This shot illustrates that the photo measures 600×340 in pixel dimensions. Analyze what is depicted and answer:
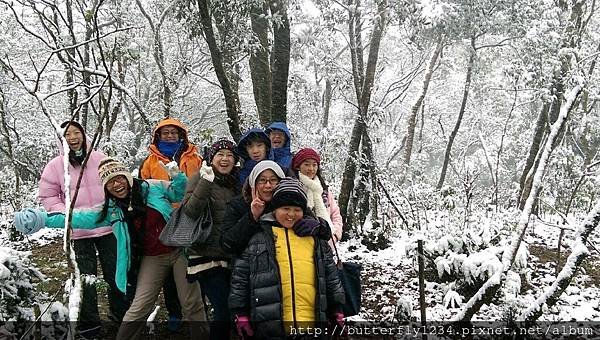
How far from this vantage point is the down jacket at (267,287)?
2490mm

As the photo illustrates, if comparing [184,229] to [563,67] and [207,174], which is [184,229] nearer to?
[207,174]

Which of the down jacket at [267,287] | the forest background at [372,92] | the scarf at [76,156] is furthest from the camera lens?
the forest background at [372,92]

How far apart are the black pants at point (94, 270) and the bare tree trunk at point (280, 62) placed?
2.22m

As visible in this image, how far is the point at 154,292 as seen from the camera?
318 cm

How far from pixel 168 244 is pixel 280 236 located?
0.82 meters

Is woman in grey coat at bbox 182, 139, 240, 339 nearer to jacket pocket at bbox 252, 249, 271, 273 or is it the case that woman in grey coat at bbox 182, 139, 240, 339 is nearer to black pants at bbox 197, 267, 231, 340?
black pants at bbox 197, 267, 231, 340

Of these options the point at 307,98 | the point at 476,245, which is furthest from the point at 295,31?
the point at 476,245

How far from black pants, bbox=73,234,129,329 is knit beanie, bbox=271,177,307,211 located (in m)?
1.68

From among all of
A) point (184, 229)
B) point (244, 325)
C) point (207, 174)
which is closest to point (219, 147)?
point (207, 174)

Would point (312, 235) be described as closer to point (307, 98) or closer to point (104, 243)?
point (104, 243)

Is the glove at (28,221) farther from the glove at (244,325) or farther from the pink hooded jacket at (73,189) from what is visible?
the glove at (244,325)

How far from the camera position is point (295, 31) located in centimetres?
779

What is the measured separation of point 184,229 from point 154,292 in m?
0.59

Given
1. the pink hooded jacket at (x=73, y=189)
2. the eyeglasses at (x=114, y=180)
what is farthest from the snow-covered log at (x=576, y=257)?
the pink hooded jacket at (x=73, y=189)
